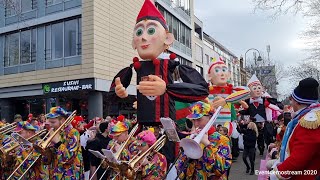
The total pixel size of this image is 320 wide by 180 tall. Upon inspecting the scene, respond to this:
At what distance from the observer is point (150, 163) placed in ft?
14.2

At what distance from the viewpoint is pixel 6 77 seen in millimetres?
20609

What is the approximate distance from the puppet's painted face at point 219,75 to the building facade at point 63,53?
29.3 feet

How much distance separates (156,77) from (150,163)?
1.21 m

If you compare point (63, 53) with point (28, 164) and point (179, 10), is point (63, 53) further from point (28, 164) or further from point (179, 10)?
point (28, 164)

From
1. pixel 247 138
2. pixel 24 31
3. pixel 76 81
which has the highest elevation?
pixel 24 31

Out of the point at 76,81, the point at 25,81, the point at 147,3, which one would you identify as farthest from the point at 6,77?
the point at 147,3

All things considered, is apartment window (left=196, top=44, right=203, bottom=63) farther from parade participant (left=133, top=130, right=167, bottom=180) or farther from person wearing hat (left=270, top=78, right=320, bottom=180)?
person wearing hat (left=270, top=78, right=320, bottom=180)

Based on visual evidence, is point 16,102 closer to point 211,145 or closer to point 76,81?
point 76,81

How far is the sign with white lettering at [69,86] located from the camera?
1745 centimetres

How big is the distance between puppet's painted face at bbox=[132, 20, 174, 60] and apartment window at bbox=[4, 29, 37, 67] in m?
15.8

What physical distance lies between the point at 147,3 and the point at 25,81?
1579 centimetres

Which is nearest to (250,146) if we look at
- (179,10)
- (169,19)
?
(169,19)

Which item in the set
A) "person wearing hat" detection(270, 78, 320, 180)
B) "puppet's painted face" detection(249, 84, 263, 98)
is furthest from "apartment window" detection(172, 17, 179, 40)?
"person wearing hat" detection(270, 78, 320, 180)

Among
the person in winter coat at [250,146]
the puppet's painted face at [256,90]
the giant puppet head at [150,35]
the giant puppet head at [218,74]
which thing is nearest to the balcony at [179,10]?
the puppet's painted face at [256,90]
